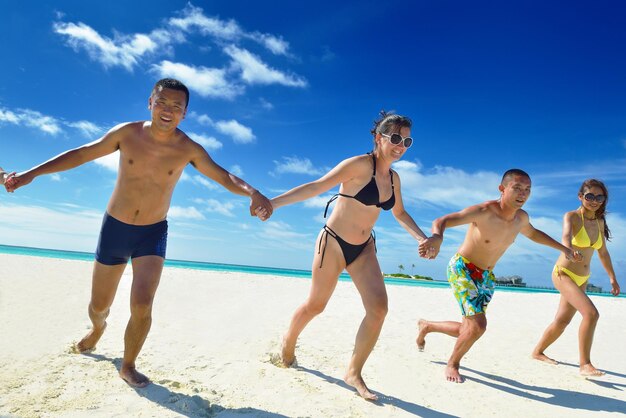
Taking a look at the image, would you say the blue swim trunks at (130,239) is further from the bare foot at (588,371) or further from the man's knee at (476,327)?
the bare foot at (588,371)

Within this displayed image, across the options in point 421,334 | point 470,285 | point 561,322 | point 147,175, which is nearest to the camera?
point 147,175

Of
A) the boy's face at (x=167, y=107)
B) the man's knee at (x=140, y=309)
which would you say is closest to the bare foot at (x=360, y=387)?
the man's knee at (x=140, y=309)

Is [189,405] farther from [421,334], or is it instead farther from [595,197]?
[595,197]

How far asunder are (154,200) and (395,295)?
11.9 metres

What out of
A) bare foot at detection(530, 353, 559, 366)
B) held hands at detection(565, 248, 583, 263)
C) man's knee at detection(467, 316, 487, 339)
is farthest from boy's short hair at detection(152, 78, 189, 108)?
bare foot at detection(530, 353, 559, 366)

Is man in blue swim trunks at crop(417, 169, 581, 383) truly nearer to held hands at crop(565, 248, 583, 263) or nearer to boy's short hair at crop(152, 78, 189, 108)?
held hands at crop(565, 248, 583, 263)

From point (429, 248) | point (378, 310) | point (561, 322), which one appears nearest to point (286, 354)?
point (378, 310)

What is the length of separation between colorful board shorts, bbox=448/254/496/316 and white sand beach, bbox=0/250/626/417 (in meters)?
0.90

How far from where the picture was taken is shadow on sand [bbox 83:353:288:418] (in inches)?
151

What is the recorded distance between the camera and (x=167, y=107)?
465 cm

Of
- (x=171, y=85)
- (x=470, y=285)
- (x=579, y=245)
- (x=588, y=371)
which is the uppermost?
(x=171, y=85)

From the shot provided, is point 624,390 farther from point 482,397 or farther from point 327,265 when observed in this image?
point 327,265

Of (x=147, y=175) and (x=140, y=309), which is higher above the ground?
(x=147, y=175)

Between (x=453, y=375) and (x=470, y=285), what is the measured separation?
1099 millimetres
